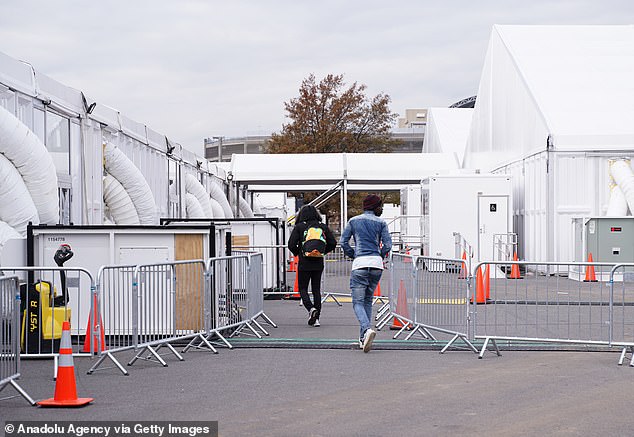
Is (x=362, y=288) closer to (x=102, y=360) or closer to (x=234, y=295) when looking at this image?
(x=234, y=295)

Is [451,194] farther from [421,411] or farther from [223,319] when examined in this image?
[421,411]

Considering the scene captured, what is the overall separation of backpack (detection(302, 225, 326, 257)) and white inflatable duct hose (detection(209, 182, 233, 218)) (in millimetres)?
22078

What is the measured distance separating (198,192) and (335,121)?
3632 cm

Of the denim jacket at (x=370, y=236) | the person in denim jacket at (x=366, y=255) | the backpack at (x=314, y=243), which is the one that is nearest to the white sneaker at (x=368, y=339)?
the person in denim jacket at (x=366, y=255)

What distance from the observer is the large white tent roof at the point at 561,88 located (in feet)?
93.6

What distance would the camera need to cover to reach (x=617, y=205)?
2698cm

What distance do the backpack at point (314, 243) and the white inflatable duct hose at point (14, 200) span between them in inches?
157

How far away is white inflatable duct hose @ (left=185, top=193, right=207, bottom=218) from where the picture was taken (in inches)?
1195

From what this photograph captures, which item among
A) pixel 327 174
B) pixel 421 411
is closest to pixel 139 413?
pixel 421 411

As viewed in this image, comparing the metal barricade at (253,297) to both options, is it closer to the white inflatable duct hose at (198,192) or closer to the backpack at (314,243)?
the backpack at (314,243)

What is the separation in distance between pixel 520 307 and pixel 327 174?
22.8 m

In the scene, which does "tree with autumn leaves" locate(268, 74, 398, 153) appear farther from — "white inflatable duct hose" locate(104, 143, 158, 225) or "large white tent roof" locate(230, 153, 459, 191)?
"white inflatable duct hose" locate(104, 143, 158, 225)

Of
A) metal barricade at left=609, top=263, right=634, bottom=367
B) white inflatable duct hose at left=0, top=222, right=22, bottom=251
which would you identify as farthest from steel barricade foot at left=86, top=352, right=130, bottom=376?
metal barricade at left=609, top=263, right=634, bottom=367

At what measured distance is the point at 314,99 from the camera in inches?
2630
